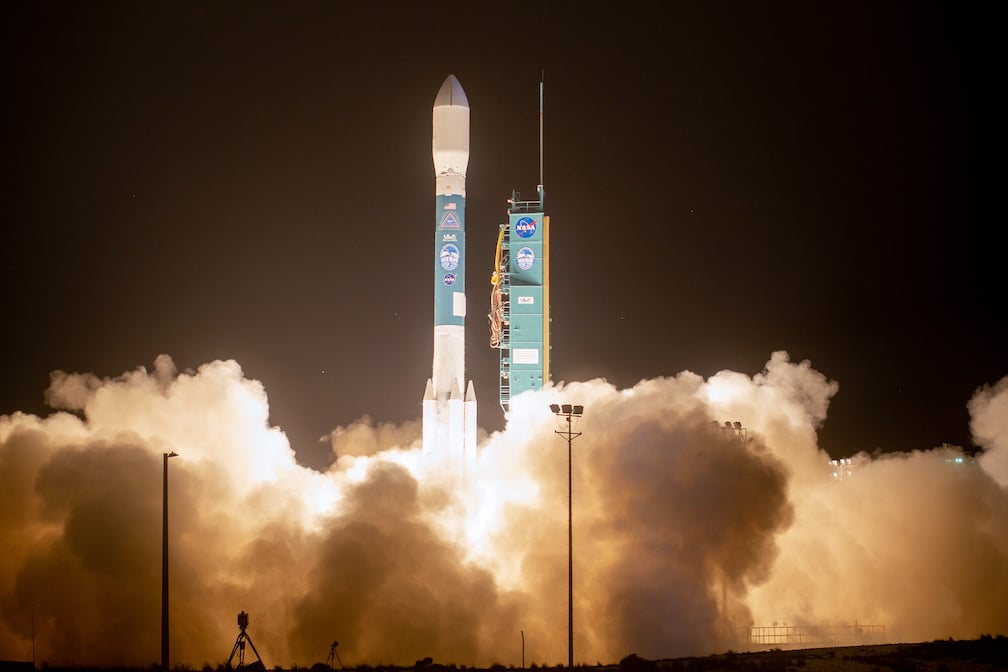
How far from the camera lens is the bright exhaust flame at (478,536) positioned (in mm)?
39219

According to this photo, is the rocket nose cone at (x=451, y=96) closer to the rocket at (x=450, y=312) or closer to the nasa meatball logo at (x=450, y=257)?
the rocket at (x=450, y=312)

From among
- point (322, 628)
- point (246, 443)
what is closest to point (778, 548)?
point (322, 628)

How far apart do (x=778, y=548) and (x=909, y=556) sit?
22.4 feet

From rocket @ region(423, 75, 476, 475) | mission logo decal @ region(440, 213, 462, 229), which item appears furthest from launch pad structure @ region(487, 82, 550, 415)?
mission logo decal @ region(440, 213, 462, 229)

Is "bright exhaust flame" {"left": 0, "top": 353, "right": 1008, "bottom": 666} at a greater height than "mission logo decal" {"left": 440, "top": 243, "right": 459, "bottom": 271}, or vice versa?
"mission logo decal" {"left": 440, "top": 243, "right": 459, "bottom": 271}

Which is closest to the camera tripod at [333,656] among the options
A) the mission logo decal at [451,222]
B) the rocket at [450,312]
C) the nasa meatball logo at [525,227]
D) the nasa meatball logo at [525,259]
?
the rocket at [450,312]

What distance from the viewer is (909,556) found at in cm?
4722

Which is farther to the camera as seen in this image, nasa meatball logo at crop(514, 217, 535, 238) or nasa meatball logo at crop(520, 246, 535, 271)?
nasa meatball logo at crop(514, 217, 535, 238)

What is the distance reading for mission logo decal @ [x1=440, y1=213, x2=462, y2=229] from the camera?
48594 millimetres

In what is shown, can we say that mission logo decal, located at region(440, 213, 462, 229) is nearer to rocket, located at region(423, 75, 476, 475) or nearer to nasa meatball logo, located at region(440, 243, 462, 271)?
rocket, located at region(423, 75, 476, 475)

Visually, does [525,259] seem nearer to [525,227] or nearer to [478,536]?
[525,227]

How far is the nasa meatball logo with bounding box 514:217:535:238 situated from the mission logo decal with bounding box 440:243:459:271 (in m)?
4.36

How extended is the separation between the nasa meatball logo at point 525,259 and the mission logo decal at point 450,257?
13.1 ft

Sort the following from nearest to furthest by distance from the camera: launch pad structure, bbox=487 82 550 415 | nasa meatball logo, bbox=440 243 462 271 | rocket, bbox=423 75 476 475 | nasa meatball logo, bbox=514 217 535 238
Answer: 1. rocket, bbox=423 75 476 475
2. nasa meatball logo, bbox=440 243 462 271
3. launch pad structure, bbox=487 82 550 415
4. nasa meatball logo, bbox=514 217 535 238
